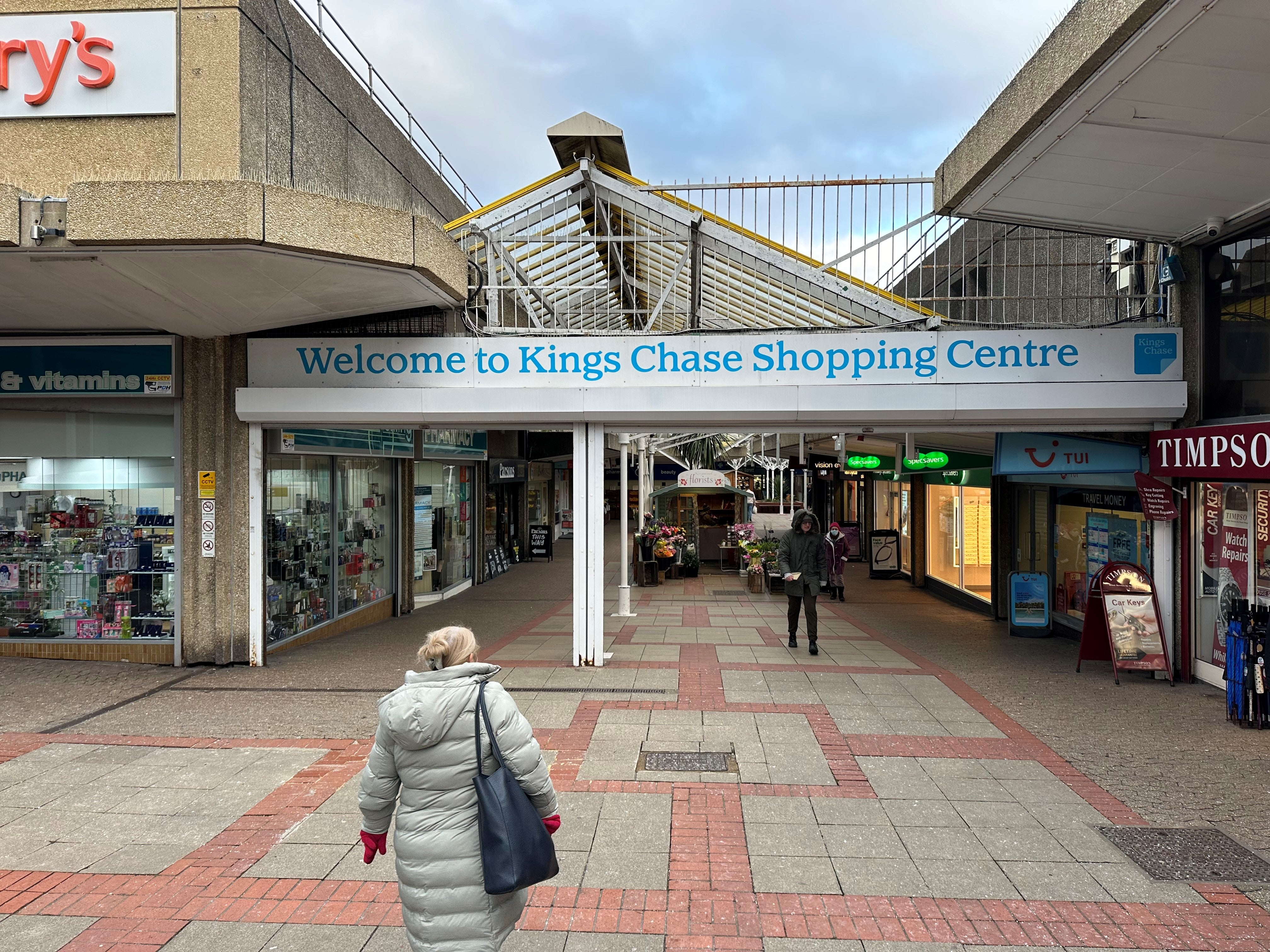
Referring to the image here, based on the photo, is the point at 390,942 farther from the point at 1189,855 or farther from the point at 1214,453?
the point at 1214,453

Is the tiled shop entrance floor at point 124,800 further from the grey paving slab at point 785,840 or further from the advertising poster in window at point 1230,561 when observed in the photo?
the advertising poster in window at point 1230,561

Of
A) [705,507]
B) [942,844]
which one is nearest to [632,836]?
[942,844]

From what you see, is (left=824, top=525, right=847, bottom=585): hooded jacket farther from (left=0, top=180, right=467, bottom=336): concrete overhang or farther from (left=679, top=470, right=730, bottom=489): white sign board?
(left=0, top=180, right=467, bottom=336): concrete overhang

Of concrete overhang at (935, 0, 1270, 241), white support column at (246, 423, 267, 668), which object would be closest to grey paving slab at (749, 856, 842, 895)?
concrete overhang at (935, 0, 1270, 241)

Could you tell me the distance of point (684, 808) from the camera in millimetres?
4871

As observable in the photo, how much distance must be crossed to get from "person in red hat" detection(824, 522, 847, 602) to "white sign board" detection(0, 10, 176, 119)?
36.2 feet

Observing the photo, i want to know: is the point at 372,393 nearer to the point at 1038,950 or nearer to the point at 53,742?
the point at 53,742

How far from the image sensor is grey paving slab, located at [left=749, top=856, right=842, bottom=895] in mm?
3994

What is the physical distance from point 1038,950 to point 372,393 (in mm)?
7208

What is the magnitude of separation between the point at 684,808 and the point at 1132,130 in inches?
210

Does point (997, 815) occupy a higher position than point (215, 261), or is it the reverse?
point (215, 261)

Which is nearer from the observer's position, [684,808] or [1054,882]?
[1054,882]

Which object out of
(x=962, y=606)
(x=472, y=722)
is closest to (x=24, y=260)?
(x=472, y=722)

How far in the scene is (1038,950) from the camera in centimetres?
349
